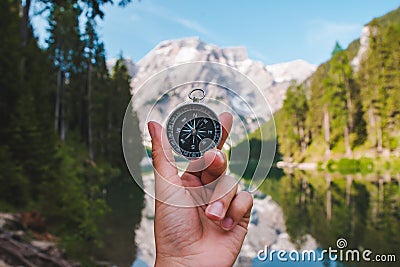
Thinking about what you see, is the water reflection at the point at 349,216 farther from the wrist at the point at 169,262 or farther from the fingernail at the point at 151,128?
the fingernail at the point at 151,128

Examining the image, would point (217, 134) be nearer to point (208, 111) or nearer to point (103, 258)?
point (208, 111)

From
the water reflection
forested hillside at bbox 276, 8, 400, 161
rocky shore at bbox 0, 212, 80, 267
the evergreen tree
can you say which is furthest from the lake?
the evergreen tree

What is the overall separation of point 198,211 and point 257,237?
30.3 feet

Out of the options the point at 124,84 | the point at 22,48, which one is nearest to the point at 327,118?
the point at 124,84

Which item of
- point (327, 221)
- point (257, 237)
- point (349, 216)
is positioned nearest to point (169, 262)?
point (257, 237)

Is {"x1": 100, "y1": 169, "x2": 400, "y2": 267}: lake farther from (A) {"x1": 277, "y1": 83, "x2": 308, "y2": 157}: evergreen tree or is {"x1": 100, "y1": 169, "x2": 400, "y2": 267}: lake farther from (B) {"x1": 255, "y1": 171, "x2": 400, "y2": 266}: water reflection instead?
(A) {"x1": 277, "y1": 83, "x2": 308, "y2": 157}: evergreen tree

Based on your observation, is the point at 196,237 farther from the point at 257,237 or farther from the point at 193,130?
the point at 257,237

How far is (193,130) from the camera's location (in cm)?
122

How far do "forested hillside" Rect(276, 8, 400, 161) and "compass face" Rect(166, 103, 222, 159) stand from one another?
32.4m

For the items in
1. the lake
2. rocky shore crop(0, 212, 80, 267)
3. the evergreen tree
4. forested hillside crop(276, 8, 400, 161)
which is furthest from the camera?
the evergreen tree

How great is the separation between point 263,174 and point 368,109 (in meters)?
40.6

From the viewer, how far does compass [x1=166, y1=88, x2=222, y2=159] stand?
1.21 meters

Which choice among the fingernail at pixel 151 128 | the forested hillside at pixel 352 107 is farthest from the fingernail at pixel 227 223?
the forested hillside at pixel 352 107

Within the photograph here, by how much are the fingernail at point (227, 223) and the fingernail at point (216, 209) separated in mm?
67
